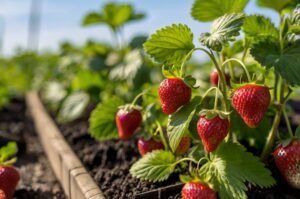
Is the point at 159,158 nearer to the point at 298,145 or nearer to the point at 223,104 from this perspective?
the point at 223,104

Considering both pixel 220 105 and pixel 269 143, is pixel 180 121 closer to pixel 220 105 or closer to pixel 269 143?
pixel 220 105

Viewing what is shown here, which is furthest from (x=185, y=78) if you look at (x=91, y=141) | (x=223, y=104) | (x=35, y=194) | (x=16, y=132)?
(x=16, y=132)

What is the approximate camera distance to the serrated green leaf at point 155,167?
155 centimetres

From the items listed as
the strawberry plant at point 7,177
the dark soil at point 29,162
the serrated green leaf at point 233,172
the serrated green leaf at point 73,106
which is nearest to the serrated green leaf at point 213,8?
the serrated green leaf at point 233,172

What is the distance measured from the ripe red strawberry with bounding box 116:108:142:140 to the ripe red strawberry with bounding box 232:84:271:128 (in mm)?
416

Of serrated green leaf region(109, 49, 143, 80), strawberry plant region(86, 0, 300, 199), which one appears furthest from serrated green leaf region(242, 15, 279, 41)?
serrated green leaf region(109, 49, 143, 80)

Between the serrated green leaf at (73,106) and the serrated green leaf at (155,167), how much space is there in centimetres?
121

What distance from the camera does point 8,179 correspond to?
174 cm

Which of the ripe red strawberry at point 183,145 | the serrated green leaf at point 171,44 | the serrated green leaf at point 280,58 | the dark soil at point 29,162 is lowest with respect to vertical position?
the dark soil at point 29,162

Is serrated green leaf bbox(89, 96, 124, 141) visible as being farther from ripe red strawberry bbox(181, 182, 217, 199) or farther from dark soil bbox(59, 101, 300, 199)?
ripe red strawberry bbox(181, 182, 217, 199)

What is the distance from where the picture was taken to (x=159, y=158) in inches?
62.1

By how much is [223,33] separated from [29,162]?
1.50 m

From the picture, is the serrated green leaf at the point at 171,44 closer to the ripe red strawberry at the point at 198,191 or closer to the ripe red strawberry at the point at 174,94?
the ripe red strawberry at the point at 174,94

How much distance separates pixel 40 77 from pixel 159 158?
3.28 metres
